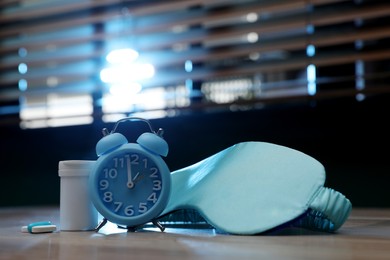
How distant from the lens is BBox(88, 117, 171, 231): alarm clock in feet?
2.95

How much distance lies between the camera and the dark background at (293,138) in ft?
5.29

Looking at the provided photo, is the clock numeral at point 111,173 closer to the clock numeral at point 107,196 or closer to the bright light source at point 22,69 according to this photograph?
the clock numeral at point 107,196

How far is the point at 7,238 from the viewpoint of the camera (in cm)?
87

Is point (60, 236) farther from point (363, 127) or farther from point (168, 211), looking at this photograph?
point (363, 127)

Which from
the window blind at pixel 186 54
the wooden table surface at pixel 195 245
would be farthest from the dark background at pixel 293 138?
the wooden table surface at pixel 195 245

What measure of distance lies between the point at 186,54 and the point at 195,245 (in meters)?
1.25

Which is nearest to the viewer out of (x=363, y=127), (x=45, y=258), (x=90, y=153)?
(x=45, y=258)

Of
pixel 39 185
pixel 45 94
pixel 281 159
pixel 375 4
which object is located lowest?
pixel 39 185

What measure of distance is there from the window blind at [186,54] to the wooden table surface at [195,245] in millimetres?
861

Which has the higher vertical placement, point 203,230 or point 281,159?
point 281,159

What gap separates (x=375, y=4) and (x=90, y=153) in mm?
1122

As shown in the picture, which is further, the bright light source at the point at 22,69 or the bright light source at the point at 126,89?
the bright light source at the point at 22,69

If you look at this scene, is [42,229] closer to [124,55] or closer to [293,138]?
[293,138]

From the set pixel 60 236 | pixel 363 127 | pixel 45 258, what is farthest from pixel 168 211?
pixel 363 127
